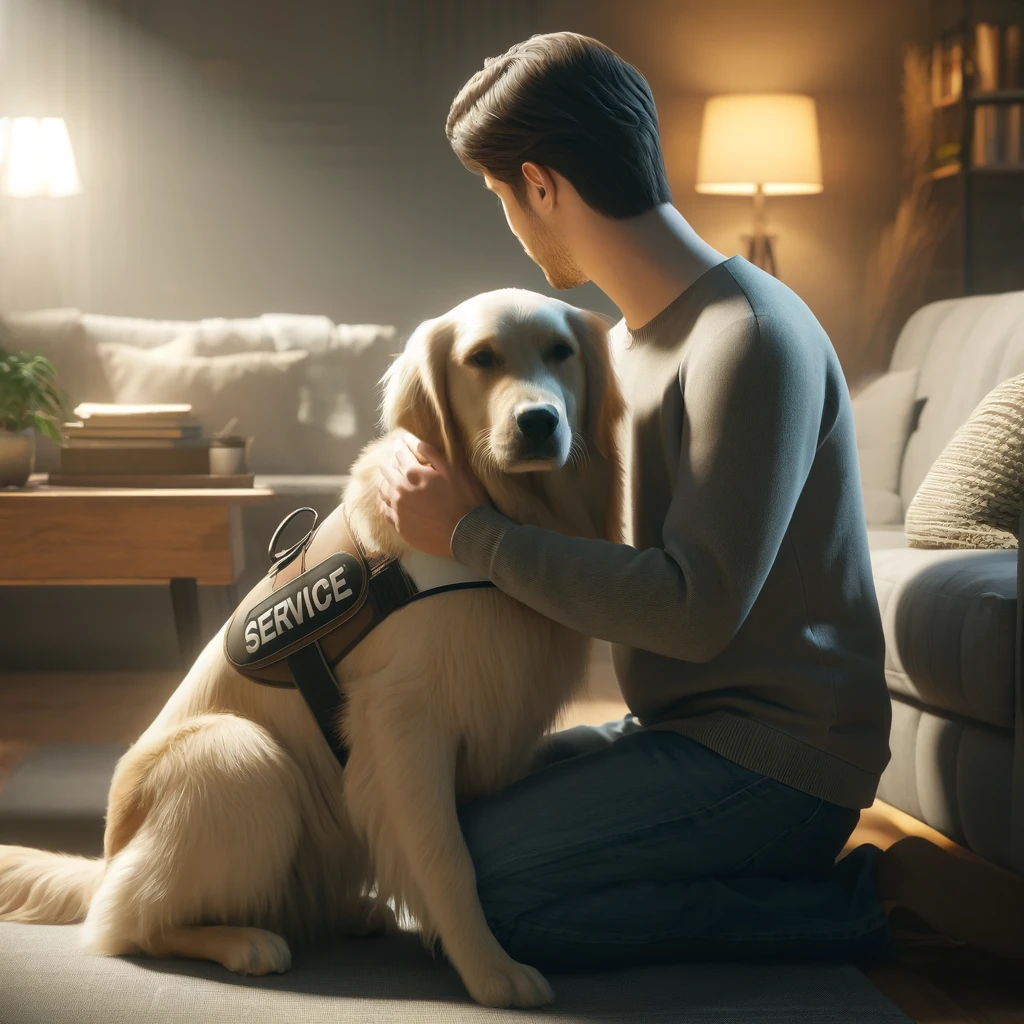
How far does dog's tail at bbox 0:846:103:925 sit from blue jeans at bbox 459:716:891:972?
1.66 feet

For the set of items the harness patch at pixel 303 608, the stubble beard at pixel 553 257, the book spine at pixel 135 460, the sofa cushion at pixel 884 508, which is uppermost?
the stubble beard at pixel 553 257

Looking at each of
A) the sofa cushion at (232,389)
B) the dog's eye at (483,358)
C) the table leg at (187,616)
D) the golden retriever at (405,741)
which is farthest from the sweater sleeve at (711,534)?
the sofa cushion at (232,389)

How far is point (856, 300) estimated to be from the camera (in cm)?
452

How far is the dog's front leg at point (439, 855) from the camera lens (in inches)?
46.9

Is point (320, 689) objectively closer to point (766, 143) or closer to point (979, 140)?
point (766, 143)

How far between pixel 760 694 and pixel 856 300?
357 centimetres

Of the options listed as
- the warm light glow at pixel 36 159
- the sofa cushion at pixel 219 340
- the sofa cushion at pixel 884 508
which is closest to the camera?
the sofa cushion at pixel 884 508

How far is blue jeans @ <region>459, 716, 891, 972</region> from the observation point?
1285 mm

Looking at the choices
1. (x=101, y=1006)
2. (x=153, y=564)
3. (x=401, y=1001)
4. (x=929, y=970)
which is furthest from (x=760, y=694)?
(x=153, y=564)

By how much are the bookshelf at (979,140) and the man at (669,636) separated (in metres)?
3.42

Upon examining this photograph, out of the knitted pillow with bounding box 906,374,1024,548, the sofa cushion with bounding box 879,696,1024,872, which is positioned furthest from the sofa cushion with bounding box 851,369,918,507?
the sofa cushion with bounding box 879,696,1024,872

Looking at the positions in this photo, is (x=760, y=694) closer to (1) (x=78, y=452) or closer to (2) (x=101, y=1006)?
(2) (x=101, y=1006)

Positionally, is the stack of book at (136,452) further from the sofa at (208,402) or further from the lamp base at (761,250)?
the lamp base at (761,250)

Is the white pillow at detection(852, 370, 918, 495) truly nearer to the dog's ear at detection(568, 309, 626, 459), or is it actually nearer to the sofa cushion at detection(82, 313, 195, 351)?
the dog's ear at detection(568, 309, 626, 459)
